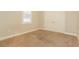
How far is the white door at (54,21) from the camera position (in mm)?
2783

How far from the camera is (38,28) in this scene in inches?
110

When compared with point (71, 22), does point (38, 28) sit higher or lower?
lower

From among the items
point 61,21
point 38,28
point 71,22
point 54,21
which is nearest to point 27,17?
point 38,28

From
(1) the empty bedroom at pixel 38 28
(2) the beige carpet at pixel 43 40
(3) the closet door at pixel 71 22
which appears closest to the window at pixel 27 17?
(1) the empty bedroom at pixel 38 28

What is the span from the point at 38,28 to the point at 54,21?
0.30 metres

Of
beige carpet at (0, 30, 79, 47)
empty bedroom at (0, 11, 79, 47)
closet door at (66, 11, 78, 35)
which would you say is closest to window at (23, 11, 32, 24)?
empty bedroom at (0, 11, 79, 47)

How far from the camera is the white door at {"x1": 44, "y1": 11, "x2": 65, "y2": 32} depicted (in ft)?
9.13

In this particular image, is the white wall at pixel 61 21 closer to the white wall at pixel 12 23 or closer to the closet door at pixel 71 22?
the closet door at pixel 71 22

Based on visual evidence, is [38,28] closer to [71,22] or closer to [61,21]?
[61,21]

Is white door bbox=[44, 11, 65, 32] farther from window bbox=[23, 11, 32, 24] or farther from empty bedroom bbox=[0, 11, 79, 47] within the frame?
window bbox=[23, 11, 32, 24]

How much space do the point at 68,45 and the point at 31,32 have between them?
0.69m
